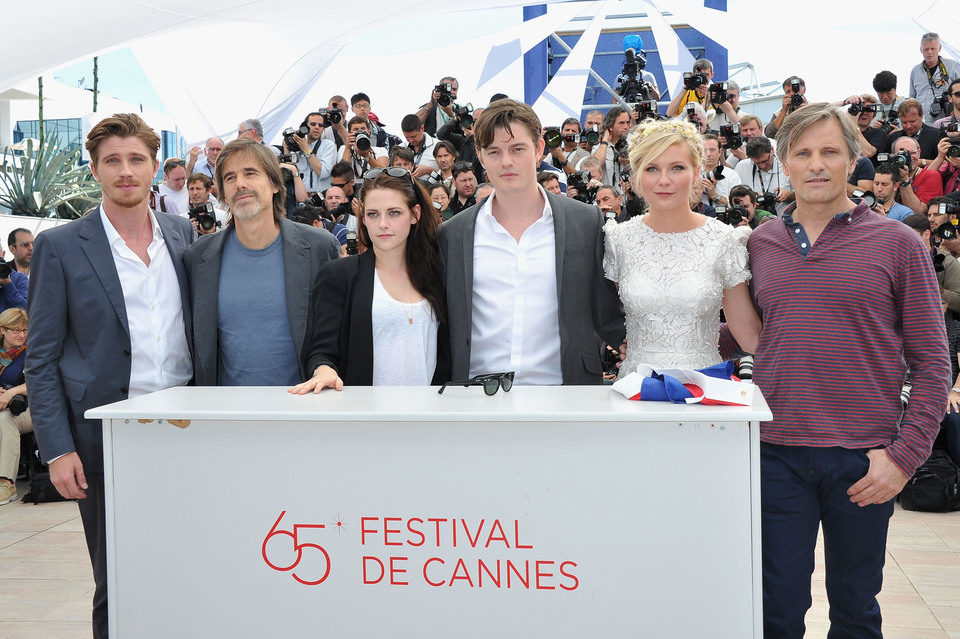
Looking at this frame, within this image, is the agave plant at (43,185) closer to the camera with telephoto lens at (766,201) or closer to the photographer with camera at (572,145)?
the photographer with camera at (572,145)

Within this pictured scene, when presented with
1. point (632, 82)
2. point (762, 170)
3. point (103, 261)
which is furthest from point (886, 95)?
point (103, 261)

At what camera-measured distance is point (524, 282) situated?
2479 millimetres

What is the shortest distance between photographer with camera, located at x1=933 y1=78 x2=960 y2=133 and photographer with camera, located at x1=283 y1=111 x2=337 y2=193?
5.28 meters

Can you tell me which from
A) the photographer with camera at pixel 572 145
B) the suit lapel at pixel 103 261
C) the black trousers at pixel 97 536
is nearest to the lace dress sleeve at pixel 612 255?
the suit lapel at pixel 103 261

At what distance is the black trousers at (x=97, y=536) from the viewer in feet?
7.86

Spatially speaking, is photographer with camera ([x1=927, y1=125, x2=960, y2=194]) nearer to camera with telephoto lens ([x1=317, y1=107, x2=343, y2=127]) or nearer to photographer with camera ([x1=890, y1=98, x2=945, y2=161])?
photographer with camera ([x1=890, y1=98, x2=945, y2=161])

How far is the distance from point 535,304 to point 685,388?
2.41 feet

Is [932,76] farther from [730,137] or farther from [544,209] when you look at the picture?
[544,209]

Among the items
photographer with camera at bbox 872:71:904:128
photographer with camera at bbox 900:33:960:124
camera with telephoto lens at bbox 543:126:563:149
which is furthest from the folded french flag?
photographer with camera at bbox 900:33:960:124

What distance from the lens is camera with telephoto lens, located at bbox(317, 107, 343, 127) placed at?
330 inches

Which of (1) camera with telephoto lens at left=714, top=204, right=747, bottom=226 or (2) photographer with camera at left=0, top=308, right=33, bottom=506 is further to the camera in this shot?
(1) camera with telephoto lens at left=714, top=204, right=747, bottom=226

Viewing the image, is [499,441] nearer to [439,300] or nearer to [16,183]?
[439,300]

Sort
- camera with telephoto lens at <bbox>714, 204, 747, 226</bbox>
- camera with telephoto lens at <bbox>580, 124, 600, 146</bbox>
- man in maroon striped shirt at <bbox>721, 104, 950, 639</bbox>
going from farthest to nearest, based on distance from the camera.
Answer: camera with telephoto lens at <bbox>580, 124, 600, 146</bbox> → camera with telephoto lens at <bbox>714, 204, 747, 226</bbox> → man in maroon striped shirt at <bbox>721, 104, 950, 639</bbox>

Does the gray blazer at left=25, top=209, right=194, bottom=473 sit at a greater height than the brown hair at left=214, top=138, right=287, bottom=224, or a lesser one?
lesser
